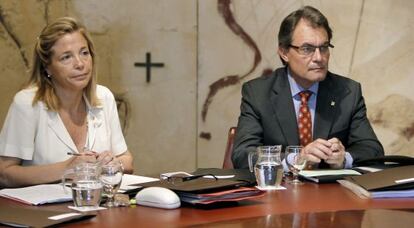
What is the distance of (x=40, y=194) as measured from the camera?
233 centimetres

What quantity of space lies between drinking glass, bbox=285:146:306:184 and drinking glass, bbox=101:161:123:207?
71 centimetres

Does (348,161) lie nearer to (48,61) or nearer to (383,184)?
(383,184)

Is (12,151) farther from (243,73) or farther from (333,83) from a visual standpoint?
(243,73)

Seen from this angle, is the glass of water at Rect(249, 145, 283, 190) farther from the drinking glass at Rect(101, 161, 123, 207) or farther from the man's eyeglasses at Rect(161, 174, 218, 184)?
the drinking glass at Rect(101, 161, 123, 207)

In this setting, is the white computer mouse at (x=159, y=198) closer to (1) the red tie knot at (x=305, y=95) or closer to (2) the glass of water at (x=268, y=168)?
(2) the glass of water at (x=268, y=168)

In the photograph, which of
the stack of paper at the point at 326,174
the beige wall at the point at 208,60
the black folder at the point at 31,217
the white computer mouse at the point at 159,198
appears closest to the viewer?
the black folder at the point at 31,217

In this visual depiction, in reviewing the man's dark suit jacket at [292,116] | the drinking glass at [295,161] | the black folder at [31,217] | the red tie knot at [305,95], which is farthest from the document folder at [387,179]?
the black folder at [31,217]

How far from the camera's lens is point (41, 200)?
7.30 feet

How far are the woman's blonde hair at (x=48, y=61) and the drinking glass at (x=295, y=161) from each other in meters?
1.01

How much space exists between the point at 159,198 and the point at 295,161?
0.68 m

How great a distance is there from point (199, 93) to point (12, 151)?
1.81 m

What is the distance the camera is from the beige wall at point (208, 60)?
436cm

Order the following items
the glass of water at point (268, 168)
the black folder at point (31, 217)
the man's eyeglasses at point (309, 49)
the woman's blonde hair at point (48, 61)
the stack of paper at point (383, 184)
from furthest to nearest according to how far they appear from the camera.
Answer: the man's eyeglasses at point (309, 49)
the woman's blonde hair at point (48, 61)
the glass of water at point (268, 168)
the stack of paper at point (383, 184)
the black folder at point (31, 217)

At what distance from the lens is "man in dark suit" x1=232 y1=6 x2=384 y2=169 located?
3.20 m
